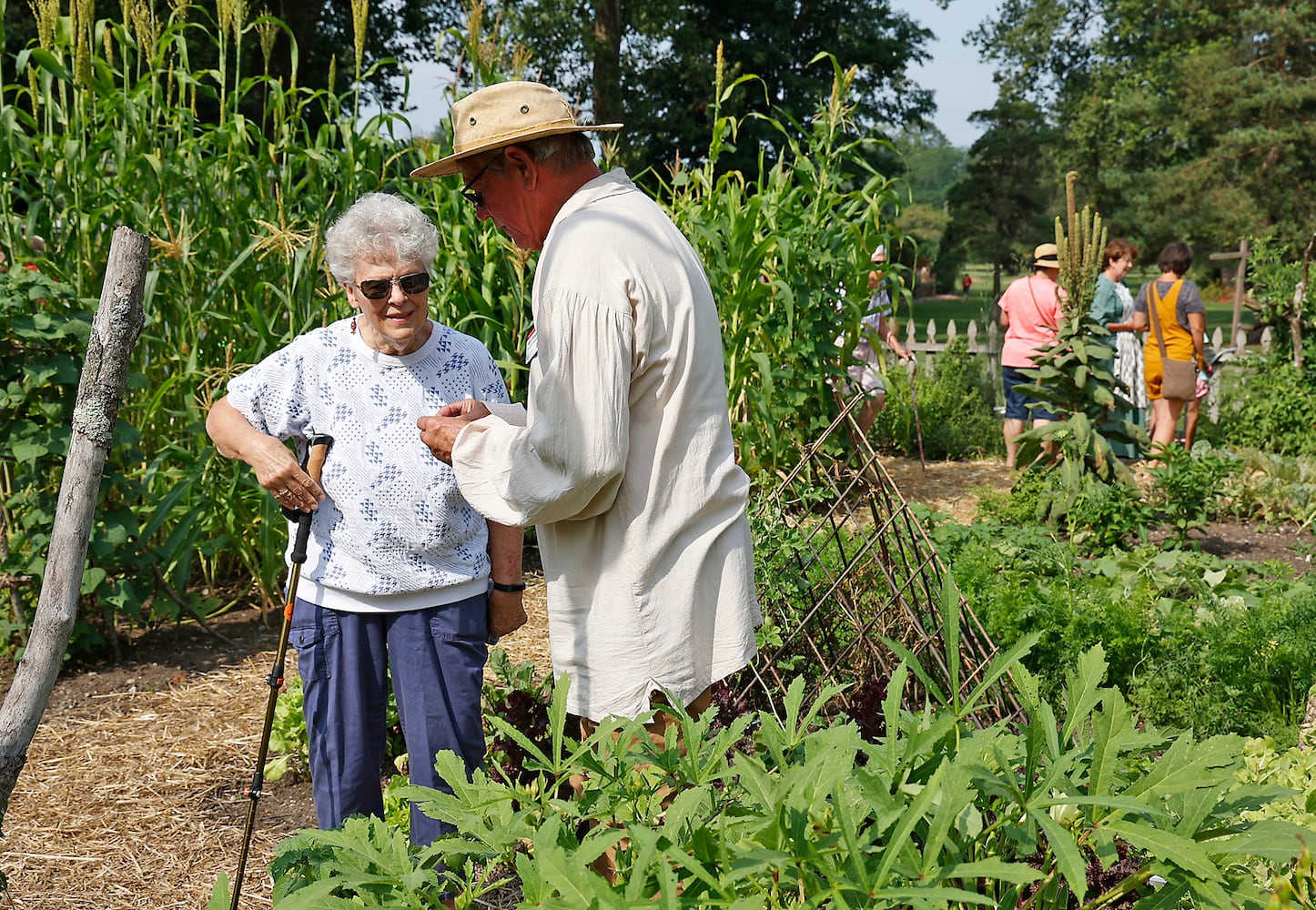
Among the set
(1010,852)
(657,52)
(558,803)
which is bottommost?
(1010,852)

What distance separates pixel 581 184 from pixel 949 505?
6.05m

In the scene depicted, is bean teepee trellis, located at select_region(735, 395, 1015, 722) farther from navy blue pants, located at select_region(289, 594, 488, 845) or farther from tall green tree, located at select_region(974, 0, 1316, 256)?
tall green tree, located at select_region(974, 0, 1316, 256)

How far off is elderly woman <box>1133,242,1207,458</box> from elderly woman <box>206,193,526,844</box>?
6.92m

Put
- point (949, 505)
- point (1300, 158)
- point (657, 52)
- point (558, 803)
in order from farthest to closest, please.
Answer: point (1300, 158)
point (657, 52)
point (949, 505)
point (558, 803)

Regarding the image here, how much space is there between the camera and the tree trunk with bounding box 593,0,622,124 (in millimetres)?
20359

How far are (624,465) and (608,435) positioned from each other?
8cm

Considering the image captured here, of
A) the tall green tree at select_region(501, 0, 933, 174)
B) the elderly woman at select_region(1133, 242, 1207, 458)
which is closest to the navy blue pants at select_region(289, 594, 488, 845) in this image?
the elderly woman at select_region(1133, 242, 1207, 458)

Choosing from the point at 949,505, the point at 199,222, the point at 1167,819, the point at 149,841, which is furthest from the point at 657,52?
the point at 1167,819

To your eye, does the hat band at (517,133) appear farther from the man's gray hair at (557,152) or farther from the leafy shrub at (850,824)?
the leafy shrub at (850,824)

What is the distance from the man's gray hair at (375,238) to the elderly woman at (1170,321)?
22.9 feet

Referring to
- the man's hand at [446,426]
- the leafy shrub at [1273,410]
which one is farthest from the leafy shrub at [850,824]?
the leafy shrub at [1273,410]

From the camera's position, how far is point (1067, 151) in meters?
38.9

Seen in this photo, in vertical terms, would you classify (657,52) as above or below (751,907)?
above

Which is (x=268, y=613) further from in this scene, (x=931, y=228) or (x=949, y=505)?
(x=931, y=228)
